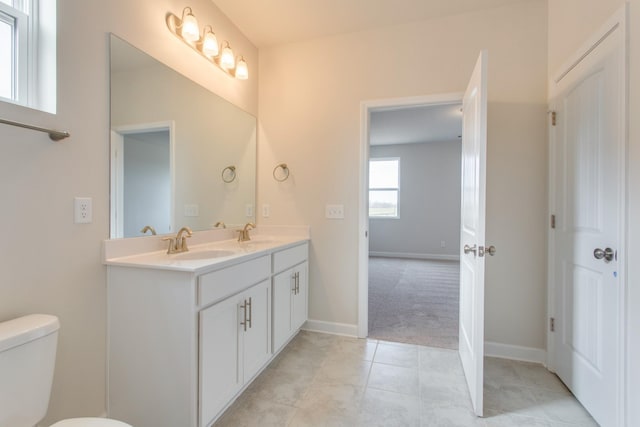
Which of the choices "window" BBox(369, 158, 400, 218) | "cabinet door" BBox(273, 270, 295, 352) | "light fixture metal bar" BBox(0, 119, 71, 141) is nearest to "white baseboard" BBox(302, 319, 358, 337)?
"cabinet door" BBox(273, 270, 295, 352)

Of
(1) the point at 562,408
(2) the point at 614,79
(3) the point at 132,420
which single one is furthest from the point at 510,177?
(3) the point at 132,420

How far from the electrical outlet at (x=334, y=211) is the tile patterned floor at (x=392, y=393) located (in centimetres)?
107

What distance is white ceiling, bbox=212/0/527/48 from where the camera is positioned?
2156 mm

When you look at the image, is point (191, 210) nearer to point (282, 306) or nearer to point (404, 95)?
point (282, 306)

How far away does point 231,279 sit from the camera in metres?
1.55

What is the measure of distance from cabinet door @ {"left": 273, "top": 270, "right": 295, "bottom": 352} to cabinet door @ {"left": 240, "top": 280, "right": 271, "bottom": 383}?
86 millimetres

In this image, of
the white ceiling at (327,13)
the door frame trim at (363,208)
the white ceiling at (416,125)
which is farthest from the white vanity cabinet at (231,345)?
the white ceiling at (416,125)

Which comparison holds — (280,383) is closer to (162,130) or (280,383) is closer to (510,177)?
(162,130)

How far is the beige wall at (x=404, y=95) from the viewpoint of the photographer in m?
2.13

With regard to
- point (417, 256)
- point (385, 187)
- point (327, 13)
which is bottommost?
point (417, 256)

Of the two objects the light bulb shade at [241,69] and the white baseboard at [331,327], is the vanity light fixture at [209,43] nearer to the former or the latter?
the light bulb shade at [241,69]

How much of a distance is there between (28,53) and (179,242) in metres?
1.08

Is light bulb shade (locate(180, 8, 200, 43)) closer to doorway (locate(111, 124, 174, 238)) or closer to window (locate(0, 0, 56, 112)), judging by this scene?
doorway (locate(111, 124, 174, 238))

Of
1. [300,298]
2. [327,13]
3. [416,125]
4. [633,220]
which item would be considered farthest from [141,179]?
[416,125]
